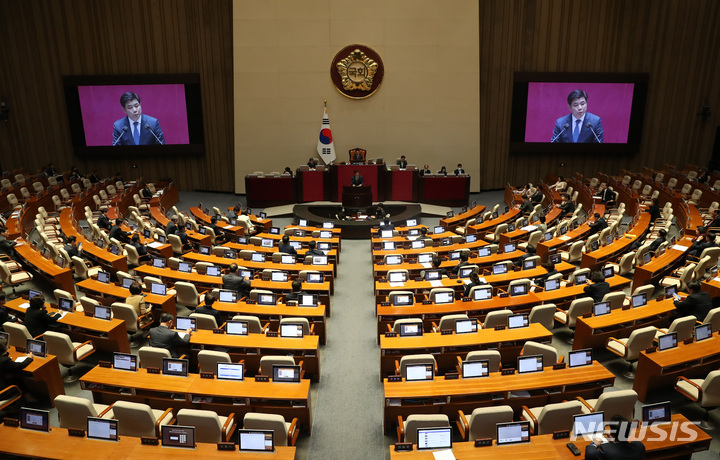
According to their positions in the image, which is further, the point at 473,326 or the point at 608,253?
the point at 608,253

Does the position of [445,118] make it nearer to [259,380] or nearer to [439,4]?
[439,4]

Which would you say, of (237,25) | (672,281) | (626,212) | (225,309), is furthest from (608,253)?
(237,25)

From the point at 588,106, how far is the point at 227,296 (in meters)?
18.2

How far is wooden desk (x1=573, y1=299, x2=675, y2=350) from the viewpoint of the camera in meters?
8.02

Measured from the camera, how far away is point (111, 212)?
1672cm

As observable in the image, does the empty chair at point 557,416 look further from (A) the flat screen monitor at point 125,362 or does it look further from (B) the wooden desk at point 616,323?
(A) the flat screen monitor at point 125,362

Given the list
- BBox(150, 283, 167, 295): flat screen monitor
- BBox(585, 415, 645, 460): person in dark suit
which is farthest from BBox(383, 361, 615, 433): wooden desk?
BBox(150, 283, 167, 295): flat screen monitor

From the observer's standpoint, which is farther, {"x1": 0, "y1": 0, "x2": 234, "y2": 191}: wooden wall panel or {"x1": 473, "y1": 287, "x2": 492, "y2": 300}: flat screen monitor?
{"x1": 0, "y1": 0, "x2": 234, "y2": 191}: wooden wall panel


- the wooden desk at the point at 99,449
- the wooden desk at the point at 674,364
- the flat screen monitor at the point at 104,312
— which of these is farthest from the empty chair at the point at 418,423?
the flat screen monitor at the point at 104,312

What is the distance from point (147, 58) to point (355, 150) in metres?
9.54

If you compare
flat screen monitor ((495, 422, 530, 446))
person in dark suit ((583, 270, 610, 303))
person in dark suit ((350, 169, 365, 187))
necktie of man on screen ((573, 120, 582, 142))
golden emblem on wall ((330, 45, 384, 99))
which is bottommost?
flat screen monitor ((495, 422, 530, 446))

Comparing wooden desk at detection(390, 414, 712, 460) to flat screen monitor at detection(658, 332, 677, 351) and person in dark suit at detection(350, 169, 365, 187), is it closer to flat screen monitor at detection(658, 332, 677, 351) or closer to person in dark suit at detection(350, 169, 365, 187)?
flat screen monitor at detection(658, 332, 677, 351)

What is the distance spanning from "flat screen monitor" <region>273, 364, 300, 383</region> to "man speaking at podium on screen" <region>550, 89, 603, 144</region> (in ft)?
60.7

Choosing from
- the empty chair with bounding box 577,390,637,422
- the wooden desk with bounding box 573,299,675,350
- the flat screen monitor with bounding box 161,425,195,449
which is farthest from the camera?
the wooden desk with bounding box 573,299,675,350
